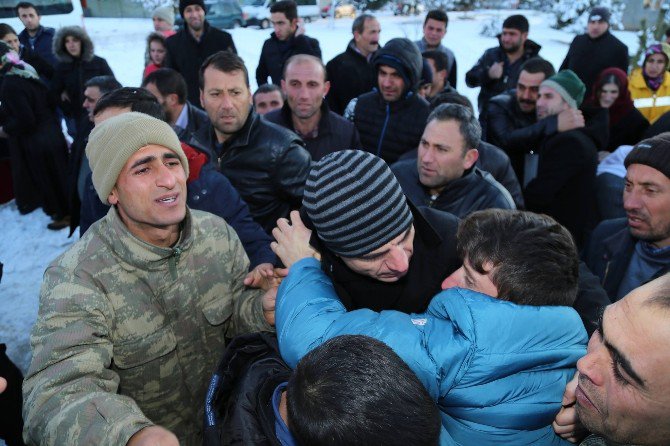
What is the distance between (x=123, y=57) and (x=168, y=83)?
488 inches


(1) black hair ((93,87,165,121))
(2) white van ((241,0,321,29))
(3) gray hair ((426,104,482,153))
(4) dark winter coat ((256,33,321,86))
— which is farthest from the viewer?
(2) white van ((241,0,321,29))

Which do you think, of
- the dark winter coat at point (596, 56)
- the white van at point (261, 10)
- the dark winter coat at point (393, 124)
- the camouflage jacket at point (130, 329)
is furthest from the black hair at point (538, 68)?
the white van at point (261, 10)

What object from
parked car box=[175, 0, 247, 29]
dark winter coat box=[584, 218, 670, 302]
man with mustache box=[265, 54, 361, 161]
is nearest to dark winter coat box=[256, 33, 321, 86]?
man with mustache box=[265, 54, 361, 161]

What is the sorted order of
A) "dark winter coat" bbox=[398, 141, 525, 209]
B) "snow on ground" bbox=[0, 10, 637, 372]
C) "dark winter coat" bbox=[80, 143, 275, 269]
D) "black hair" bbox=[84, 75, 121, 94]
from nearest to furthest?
"dark winter coat" bbox=[80, 143, 275, 269], "dark winter coat" bbox=[398, 141, 525, 209], "black hair" bbox=[84, 75, 121, 94], "snow on ground" bbox=[0, 10, 637, 372]

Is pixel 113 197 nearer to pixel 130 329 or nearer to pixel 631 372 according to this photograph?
pixel 130 329

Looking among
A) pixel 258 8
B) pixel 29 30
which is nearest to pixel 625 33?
pixel 258 8

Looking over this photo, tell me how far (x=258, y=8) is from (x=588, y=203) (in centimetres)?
1856

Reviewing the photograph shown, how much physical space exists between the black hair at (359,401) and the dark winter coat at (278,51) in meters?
6.10

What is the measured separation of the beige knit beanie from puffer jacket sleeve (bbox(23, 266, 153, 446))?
390mm

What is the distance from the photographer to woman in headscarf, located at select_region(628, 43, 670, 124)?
5777 mm

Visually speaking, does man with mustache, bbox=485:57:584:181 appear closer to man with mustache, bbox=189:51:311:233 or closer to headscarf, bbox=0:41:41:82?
man with mustache, bbox=189:51:311:233

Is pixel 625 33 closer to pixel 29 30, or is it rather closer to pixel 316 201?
pixel 29 30

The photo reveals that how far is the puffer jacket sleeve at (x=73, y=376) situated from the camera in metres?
1.32

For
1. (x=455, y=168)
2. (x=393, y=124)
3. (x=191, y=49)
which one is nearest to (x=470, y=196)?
(x=455, y=168)
